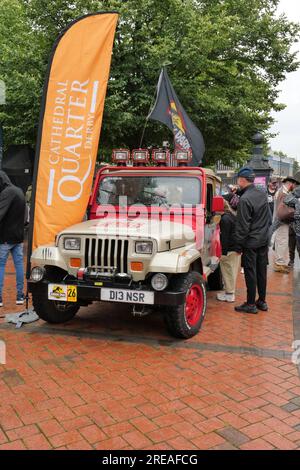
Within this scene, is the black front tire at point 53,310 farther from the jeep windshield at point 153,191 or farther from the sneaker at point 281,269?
the sneaker at point 281,269

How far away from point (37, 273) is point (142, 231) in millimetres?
1272

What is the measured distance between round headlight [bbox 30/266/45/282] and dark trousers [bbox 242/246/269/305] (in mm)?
2764

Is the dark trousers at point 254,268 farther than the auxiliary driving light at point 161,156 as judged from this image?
No

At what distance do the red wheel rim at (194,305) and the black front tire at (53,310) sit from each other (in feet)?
4.45

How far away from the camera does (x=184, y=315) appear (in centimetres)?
488

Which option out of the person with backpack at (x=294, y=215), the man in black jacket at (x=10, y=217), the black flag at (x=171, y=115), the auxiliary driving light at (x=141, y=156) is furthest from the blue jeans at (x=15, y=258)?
the person with backpack at (x=294, y=215)

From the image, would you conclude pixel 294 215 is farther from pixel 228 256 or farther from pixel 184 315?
pixel 184 315

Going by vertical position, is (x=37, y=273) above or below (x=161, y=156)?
below

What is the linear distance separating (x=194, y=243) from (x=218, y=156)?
11.5 m

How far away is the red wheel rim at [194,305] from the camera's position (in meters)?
5.12

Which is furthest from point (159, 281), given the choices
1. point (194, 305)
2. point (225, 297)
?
point (225, 297)

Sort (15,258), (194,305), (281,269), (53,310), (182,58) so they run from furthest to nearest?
(182,58) → (281,269) → (15,258) → (53,310) → (194,305)
